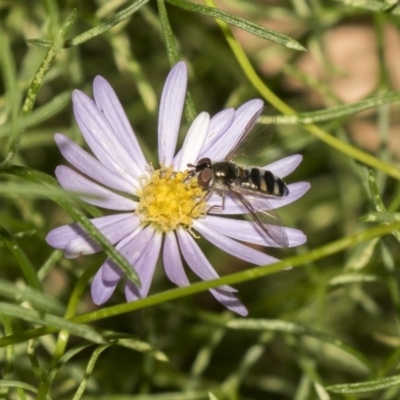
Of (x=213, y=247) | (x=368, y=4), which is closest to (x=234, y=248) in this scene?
(x=368, y=4)

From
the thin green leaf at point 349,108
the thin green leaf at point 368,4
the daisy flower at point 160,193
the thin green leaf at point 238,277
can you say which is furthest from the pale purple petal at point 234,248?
the thin green leaf at point 368,4

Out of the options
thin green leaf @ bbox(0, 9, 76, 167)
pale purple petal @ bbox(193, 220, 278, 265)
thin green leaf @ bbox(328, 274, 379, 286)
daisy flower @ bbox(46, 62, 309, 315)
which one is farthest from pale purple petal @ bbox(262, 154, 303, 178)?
thin green leaf @ bbox(0, 9, 76, 167)

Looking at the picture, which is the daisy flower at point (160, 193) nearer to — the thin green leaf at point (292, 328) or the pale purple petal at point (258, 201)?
the pale purple petal at point (258, 201)

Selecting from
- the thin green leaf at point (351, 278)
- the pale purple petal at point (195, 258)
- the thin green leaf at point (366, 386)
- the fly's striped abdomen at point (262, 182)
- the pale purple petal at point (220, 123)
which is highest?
the pale purple petal at point (220, 123)

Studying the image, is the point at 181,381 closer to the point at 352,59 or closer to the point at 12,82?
the point at 12,82

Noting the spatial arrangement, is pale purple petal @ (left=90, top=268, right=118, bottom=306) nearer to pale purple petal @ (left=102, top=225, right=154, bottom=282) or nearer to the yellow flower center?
pale purple petal @ (left=102, top=225, right=154, bottom=282)

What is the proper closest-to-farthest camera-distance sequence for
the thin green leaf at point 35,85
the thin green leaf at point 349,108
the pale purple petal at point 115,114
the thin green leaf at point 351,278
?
the thin green leaf at point 35,85 < the pale purple petal at point 115,114 < the thin green leaf at point 349,108 < the thin green leaf at point 351,278

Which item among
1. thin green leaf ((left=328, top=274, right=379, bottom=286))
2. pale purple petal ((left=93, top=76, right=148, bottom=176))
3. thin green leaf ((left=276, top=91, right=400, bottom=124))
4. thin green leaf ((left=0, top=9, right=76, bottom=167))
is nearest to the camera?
thin green leaf ((left=0, top=9, right=76, bottom=167))
